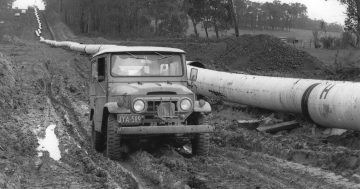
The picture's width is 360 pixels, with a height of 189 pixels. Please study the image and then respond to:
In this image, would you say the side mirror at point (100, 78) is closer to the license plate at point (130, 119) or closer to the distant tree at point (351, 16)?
the license plate at point (130, 119)

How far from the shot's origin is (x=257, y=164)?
8.93 meters

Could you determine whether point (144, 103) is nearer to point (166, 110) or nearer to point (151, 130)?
point (166, 110)

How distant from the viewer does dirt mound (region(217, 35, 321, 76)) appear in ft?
92.4

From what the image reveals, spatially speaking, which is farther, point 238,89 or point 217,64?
point 217,64

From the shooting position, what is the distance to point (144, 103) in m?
9.05

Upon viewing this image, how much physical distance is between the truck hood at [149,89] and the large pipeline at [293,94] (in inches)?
37.4

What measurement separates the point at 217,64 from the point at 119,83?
20.8m

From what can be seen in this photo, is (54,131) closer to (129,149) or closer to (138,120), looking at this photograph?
(129,149)

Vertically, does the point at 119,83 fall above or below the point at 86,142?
above

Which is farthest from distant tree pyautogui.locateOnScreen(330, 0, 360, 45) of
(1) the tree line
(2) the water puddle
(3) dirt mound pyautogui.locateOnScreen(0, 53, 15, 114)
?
(2) the water puddle

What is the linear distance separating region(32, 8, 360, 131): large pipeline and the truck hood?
95 centimetres

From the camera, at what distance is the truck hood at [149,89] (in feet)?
30.2

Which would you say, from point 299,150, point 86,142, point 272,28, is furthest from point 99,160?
point 272,28

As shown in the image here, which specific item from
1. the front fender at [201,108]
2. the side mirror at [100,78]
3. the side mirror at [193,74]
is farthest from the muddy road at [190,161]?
the side mirror at [193,74]
